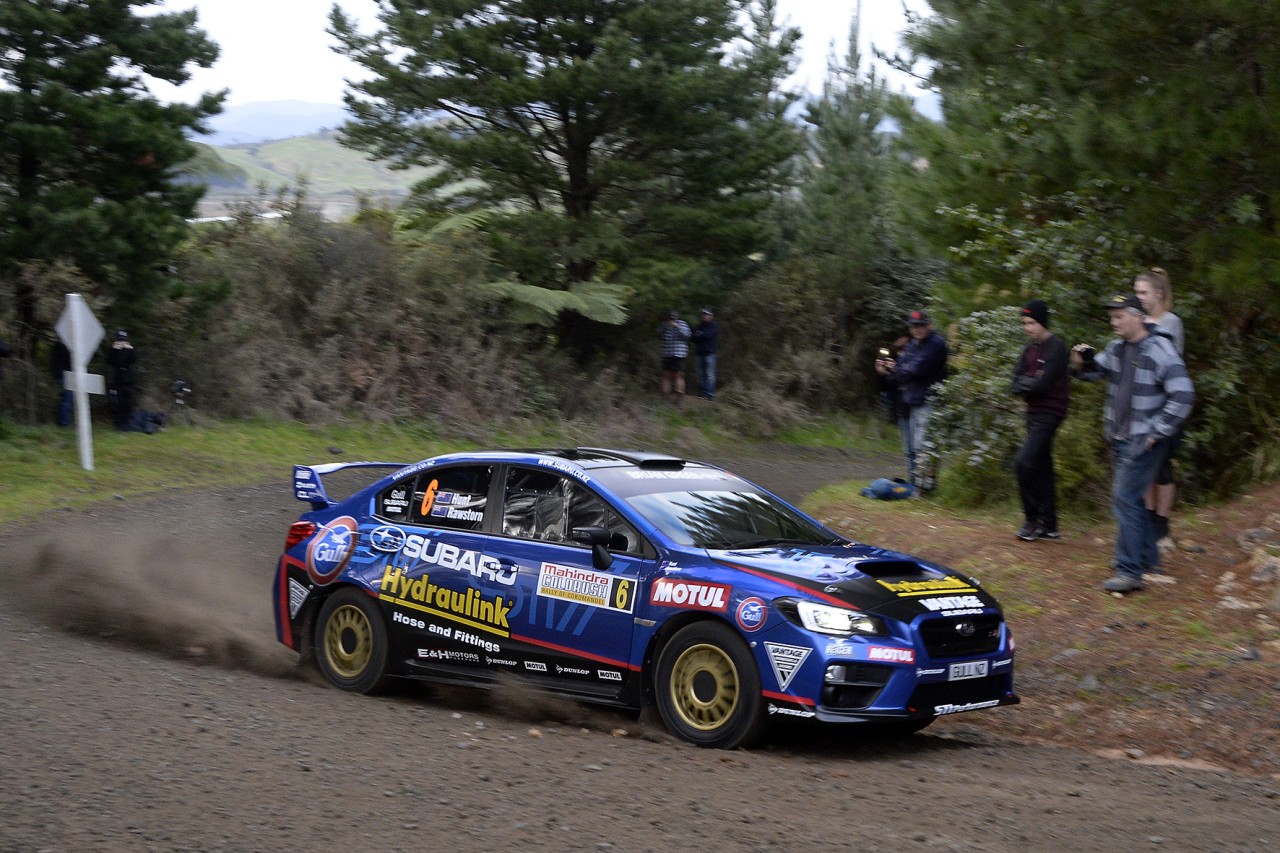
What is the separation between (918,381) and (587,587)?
7.92 metres

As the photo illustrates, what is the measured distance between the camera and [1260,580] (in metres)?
9.81

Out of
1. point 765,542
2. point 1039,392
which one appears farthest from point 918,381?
point 765,542

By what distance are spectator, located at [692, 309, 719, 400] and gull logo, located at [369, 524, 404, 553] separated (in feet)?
61.4

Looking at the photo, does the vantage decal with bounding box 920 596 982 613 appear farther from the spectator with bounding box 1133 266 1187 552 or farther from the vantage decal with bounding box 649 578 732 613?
the spectator with bounding box 1133 266 1187 552

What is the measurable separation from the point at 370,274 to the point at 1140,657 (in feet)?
60.8

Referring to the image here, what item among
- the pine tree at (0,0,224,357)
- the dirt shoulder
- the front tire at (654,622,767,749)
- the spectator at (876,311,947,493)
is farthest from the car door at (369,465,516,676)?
the pine tree at (0,0,224,357)

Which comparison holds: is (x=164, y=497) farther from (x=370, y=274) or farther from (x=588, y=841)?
(x=588, y=841)

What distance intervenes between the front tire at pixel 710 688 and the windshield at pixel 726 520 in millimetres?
650

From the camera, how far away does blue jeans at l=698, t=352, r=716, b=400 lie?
27.8 meters

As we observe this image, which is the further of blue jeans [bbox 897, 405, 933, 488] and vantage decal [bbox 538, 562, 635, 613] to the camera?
blue jeans [bbox 897, 405, 933, 488]

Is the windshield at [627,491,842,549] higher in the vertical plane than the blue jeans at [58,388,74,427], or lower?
lower

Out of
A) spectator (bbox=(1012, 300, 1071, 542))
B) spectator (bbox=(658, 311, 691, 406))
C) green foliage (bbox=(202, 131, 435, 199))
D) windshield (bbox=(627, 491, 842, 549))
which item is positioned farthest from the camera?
green foliage (bbox=(202, 131, 435, 199))

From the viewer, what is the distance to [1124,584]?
10.0 m

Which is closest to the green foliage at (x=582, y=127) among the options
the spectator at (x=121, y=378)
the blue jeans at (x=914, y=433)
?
the spectator at (x=121, y=378)
